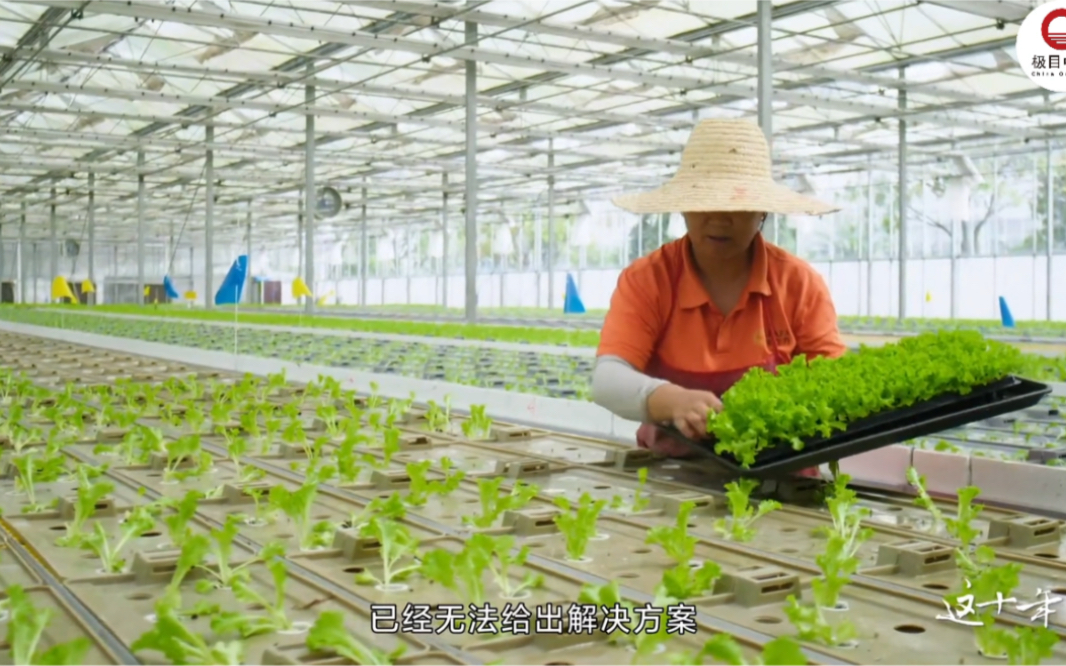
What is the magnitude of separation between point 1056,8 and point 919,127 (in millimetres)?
13743

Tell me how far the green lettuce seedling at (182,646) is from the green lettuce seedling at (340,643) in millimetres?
108

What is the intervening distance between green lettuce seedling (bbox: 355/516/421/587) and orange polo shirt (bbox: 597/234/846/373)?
1.21m

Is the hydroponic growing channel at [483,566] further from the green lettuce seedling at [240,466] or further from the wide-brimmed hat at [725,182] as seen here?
the wide-brimmed hat at [725,182]

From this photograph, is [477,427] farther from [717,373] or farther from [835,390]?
[835,390]

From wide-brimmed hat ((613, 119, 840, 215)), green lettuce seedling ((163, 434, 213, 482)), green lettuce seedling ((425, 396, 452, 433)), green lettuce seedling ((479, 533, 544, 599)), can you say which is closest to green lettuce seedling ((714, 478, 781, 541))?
green lettuce seedling ((479, 533, 544, 599))

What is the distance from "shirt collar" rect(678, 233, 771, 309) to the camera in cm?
302

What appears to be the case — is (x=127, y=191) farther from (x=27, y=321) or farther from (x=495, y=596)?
(x=495, y=596)

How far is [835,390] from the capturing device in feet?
8.46

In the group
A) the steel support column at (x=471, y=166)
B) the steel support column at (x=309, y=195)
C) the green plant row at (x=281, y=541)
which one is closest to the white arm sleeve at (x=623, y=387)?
the green plant row at (x=281, y=541)

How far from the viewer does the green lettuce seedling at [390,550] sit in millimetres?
1901

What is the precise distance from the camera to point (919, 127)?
21953 millimetres

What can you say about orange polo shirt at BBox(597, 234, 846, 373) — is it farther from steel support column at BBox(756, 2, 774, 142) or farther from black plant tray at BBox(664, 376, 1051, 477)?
steel support column at BBox(756, 2, 774, 142)

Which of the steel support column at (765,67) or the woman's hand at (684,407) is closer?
the woman's hand at (684,407)

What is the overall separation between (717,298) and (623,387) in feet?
1.42
